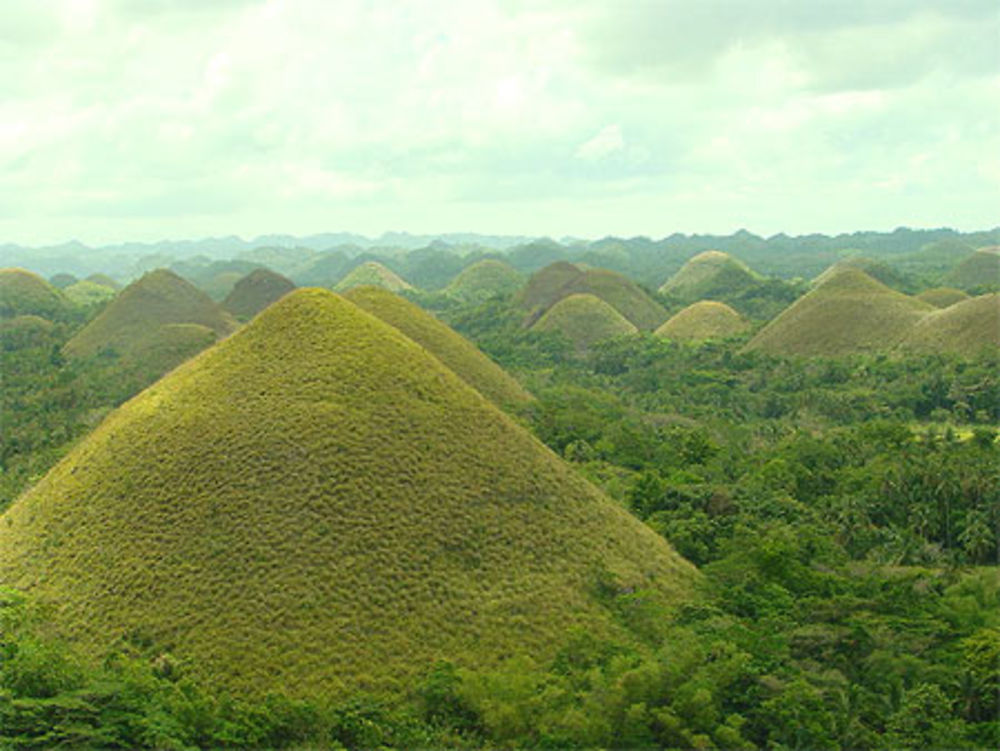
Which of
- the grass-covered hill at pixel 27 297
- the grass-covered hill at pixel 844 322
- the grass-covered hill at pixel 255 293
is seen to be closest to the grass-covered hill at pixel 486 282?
the grass-covered hill at pixel 255 293

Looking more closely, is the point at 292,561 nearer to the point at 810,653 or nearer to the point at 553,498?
the point at 553,498

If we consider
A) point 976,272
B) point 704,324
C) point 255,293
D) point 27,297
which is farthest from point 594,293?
point 27,297

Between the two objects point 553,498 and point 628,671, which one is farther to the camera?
point 553,498

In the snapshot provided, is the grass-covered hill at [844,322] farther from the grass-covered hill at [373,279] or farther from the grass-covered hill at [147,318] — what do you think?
the grass-covered hill at [373,279]

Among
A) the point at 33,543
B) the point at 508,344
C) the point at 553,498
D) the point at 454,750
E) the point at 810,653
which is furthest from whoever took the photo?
the point at 508,344

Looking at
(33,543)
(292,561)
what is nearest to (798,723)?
(292,561)
